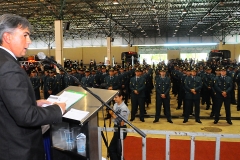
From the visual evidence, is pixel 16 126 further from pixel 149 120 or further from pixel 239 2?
pixel 239 2

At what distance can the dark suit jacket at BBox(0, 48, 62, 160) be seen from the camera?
1.41 meters

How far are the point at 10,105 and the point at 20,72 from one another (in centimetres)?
22

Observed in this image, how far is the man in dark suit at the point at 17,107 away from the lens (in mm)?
1415

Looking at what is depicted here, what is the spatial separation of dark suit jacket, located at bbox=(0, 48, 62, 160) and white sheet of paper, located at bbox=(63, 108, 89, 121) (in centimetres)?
14

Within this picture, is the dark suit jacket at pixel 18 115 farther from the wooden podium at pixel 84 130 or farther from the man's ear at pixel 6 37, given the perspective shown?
the wooden podium at pixel 84 130

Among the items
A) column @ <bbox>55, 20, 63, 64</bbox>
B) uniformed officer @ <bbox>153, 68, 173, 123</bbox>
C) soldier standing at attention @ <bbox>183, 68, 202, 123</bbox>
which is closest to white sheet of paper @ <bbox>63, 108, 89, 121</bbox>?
uniformed officer @ <bbox>153, 68, 173, 123</bbox>

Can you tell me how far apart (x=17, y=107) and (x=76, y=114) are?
47 cm

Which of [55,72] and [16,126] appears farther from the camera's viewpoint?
[55,72]

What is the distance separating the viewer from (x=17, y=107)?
1408mm

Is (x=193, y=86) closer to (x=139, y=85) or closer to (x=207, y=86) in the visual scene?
(x=139, y=85)

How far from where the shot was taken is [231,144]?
18.7 ft

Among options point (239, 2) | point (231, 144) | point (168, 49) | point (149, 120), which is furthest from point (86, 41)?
point (231, 144)

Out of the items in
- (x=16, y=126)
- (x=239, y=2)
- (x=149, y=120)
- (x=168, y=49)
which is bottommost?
(x=149, y=120)

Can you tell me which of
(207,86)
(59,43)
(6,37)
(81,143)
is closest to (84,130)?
(81,143)
